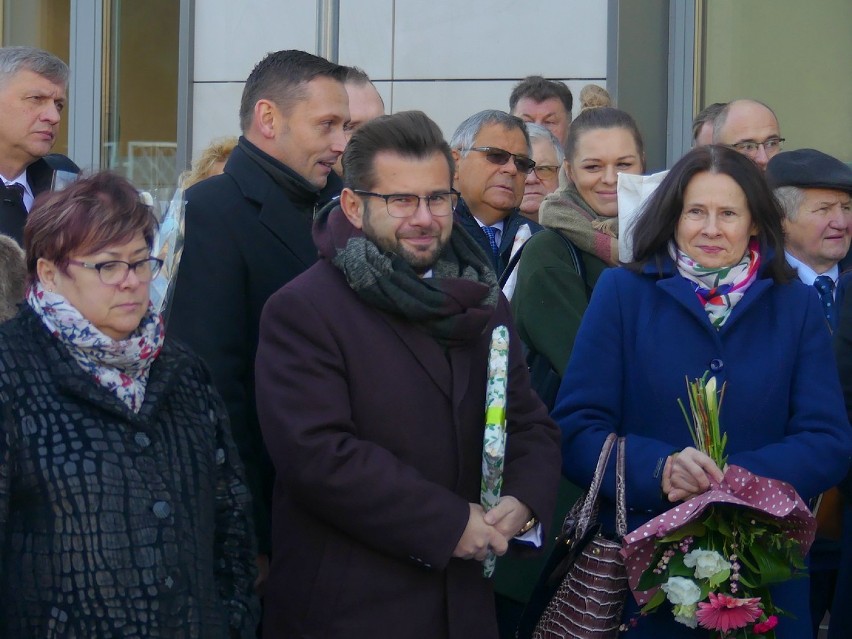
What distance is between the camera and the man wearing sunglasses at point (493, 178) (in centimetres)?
521

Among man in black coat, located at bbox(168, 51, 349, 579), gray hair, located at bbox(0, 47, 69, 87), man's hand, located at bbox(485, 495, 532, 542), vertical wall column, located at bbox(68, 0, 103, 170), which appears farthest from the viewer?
vertical wall column, located at bbox(68, 0, 103, 170)

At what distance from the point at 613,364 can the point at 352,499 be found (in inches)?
38.5

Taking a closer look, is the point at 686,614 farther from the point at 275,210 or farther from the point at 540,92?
the point at 540,92

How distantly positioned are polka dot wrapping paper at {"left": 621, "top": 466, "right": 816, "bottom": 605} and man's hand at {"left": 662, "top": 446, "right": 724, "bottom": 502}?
33mm

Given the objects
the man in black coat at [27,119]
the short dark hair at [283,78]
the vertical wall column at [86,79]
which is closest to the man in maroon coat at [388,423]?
the short dark hair at [283,78]

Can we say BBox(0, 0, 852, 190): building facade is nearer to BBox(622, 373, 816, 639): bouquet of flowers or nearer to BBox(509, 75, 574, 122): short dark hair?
BBox(509, 75, 574, 122): short dark hair

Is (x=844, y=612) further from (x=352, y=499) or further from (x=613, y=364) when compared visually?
(x=352, y=499)

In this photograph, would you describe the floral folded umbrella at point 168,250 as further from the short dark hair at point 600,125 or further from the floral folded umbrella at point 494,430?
the short dark hair at point 600,125

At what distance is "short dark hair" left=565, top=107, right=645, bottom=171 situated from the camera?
16.4 feet

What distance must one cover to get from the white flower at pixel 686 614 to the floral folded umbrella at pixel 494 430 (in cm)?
49

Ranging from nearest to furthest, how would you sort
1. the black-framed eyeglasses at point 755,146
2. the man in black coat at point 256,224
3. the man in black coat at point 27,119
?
the man in black coat at point 256,224, the man in black coat at point 27,119, the black-framed eyeglasses at point 755,146

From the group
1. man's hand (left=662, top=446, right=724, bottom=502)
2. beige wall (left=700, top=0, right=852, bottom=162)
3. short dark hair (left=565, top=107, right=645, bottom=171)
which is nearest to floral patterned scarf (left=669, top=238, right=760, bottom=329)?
man's hand (left=662, top=446, right=724, bottom=502)

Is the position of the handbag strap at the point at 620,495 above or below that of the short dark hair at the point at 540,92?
below

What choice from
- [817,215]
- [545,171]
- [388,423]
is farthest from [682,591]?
[545,171]
